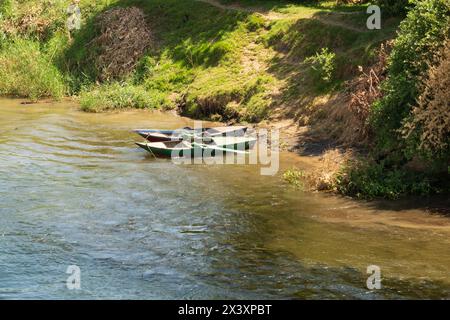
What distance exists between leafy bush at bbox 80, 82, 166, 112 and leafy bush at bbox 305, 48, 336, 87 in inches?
221

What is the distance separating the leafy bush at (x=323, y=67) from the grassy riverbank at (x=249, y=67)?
1.3 inches

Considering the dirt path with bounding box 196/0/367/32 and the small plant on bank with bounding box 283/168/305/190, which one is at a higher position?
the dirt path with bounding box 196/0/367/32

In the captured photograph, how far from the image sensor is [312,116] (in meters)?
19.6

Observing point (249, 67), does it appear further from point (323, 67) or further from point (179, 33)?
point (179, 33)

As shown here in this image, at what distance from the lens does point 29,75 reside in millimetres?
27391

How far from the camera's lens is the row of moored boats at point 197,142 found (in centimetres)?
1772

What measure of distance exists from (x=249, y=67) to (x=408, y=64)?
8.87 meters

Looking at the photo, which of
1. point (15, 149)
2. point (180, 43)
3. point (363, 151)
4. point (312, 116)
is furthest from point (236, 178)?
point (180, 43)

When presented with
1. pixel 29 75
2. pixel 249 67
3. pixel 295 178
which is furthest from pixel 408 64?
pixel 29 75

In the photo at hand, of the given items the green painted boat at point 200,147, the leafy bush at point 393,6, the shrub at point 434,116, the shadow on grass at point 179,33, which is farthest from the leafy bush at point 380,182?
the shadow on grass at point 179,33

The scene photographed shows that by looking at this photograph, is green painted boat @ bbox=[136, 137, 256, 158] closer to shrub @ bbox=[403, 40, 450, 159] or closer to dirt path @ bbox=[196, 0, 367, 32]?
shrub @ bbox=[403, 40, 450, 159]

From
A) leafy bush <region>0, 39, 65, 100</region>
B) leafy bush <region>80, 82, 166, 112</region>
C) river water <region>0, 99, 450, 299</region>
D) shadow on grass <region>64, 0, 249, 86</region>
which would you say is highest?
shadow on grass <region>64, 0, 249, 86</region>

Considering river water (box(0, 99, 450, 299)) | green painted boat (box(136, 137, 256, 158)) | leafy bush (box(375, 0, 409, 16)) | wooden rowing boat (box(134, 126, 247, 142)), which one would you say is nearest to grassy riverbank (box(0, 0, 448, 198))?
leafy bush (box(375, 0, 409, 16))

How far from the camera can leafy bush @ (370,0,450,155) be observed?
1421 centimetres
